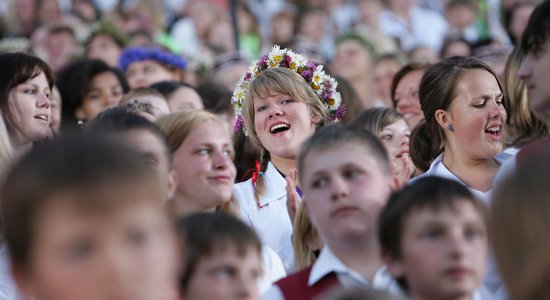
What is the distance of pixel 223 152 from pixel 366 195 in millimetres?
1523

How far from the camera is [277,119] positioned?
6.77 meters

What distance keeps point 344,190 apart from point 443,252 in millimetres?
508

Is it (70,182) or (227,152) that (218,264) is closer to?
(70,182)

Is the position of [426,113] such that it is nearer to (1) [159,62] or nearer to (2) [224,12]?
(1) [159,62]

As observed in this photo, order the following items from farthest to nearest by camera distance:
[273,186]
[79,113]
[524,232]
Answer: [79,113] → [273,186] → [524,232]

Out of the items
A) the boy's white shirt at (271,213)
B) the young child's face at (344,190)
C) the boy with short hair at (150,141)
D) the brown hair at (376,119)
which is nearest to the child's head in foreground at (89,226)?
the young child's face at (344,190)

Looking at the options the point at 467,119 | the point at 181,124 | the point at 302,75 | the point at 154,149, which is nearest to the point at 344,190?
the point at 154,149

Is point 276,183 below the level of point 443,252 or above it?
below

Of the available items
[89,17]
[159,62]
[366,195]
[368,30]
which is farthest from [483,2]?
[366,195]

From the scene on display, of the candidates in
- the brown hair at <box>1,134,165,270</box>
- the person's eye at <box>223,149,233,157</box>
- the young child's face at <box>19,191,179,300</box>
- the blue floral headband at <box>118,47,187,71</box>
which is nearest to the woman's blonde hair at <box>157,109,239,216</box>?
the person's eye at <box>223,149,233,157</box>

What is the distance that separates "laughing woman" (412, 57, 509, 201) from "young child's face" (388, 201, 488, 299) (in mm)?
2094

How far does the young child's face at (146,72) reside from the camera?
33.0ft

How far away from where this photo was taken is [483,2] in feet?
50.6

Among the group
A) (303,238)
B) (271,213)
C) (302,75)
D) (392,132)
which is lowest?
(271,213)
